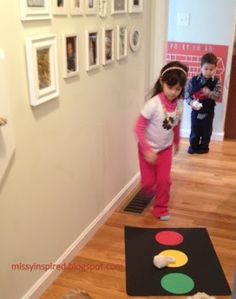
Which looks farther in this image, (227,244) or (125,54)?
(125,54)

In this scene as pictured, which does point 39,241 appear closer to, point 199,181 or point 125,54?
point 125,54

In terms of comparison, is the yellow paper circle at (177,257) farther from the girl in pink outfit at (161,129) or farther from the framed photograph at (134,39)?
the framed photograph at (134,39)

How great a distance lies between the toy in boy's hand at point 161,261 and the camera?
1.95 meters

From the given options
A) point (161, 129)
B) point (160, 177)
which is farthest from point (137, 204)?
point (161, 129)

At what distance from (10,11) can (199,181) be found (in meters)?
2.14

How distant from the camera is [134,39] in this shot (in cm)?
249

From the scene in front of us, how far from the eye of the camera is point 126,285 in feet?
6.07

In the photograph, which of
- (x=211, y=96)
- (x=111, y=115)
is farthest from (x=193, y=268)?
(x=211, y=96)

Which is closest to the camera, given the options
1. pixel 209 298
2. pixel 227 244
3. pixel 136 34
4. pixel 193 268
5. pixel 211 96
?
pixel 209 298

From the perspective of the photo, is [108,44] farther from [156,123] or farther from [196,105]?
[196,105]

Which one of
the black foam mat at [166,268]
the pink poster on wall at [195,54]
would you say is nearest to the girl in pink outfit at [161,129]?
the black foam mat at [166,268]

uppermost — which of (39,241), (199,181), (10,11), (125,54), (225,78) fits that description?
(10,11)

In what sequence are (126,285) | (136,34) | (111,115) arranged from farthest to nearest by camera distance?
(136,34), (111,115), (126,285)

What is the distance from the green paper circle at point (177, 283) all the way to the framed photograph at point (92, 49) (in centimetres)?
114
